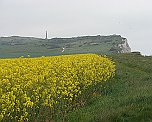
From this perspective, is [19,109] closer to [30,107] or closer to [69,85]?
[30,107]

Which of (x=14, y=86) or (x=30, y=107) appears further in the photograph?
(x=14, y=86)

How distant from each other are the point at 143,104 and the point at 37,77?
142 inches

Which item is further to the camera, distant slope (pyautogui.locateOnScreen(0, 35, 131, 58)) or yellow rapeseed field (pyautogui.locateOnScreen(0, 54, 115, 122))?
distant slope (pyautogui.locateOnScreen(0, 35, 131, 58))

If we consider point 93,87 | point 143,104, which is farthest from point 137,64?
point 143,104

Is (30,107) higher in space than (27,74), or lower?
lower

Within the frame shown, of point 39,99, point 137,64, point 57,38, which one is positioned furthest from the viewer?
point 57,38

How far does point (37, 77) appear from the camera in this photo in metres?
12.8

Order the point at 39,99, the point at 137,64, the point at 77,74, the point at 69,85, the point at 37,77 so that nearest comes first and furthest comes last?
the point at 39,99 → the point at 37,77 → the point at 69,85 → the point at 77,74 → the point at 137,64

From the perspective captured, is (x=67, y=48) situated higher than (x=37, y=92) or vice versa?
(x=67, y=48)

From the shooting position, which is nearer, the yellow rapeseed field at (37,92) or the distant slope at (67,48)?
the yellow rapeseed field at (37,92)

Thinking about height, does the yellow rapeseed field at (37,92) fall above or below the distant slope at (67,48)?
below

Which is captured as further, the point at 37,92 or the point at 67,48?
the point at 67,48

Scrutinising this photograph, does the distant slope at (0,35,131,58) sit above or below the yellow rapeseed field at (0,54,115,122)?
above

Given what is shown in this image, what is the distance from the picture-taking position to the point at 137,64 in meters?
30.8
